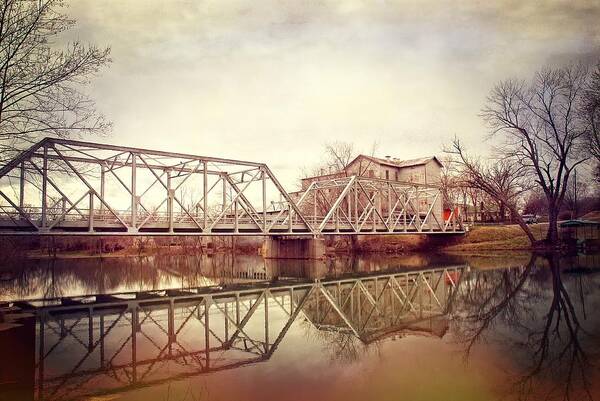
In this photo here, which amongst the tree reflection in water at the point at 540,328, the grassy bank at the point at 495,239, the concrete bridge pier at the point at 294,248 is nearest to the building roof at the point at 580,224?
the grassy bank at the point at 495,239

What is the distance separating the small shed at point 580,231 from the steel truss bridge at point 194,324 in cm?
3065


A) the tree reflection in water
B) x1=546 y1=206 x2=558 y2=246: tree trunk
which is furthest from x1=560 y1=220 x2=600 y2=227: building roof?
the tree reflection in water

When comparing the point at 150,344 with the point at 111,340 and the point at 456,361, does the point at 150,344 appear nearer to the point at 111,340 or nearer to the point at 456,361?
the point at 111,340

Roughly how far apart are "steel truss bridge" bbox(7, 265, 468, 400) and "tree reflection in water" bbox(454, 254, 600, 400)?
1.22m

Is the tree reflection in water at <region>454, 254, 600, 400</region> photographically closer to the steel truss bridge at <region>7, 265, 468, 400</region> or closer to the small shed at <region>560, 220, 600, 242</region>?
the steel truss bridge at <region>7, 265, 468, 400</region>

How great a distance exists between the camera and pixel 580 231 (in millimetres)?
47969

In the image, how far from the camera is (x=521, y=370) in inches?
321

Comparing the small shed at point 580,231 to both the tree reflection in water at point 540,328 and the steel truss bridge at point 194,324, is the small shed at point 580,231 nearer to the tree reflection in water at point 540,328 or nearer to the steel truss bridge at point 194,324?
the tree reflection in water at point 540,328

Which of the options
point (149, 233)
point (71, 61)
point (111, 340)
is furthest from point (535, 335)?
point (149, 233)

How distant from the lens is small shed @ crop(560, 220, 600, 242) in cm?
4581

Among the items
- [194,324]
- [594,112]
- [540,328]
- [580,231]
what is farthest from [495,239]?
[194,324]

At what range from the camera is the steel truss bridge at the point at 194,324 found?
884 centimetres

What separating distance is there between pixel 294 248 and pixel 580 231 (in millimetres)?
31554

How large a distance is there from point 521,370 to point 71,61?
16679mm
